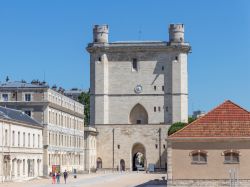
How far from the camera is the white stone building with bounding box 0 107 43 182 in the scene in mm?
72188

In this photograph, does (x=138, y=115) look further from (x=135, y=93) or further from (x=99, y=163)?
→ (x=99, y=163)

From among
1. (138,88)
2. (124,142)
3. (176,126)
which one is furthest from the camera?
(138,88)

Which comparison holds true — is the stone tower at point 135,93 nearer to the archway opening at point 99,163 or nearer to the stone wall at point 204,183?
the archway opening at point 99,163

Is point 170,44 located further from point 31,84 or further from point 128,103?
point 31,84

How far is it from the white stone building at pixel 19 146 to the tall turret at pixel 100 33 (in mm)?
38696

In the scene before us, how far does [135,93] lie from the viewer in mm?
123375

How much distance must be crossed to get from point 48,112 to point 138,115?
36160 millimetres

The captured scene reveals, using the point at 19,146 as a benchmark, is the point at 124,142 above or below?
above

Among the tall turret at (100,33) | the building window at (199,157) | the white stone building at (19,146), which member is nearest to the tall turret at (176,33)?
the tall turret at (100,33)

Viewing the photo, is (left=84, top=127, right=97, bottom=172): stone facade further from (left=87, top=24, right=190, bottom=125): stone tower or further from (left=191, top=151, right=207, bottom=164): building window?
(left=191, top=151, right=207, bottom=164): building window

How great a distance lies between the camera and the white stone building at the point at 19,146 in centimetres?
7219

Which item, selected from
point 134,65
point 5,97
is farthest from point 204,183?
point 134,65

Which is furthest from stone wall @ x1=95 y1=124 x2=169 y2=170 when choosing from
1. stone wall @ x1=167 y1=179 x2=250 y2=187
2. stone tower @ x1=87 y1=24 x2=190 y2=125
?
stone wall @ x1=167 y1=179 x2=250 y2=187

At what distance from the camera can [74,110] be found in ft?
368
